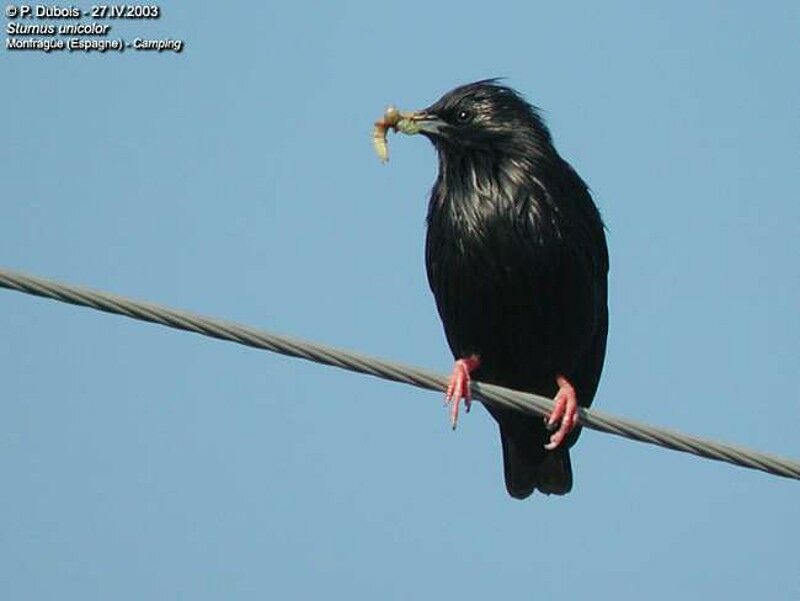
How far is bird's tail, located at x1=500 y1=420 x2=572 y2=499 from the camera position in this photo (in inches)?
317

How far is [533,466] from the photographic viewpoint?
812cm

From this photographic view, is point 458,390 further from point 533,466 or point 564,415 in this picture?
point 533,466

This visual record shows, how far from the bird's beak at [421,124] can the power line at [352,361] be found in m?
2.19

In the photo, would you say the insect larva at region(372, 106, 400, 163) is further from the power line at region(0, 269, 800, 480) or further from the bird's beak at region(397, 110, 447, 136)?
the power line at region(0, 269, 800, 480)

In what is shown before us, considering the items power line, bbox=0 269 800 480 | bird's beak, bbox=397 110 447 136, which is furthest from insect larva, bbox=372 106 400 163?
power line, bbox=0 269 800 480

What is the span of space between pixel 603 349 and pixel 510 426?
524 mm

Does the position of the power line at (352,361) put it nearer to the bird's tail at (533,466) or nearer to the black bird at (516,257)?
the black bird at (516,257)

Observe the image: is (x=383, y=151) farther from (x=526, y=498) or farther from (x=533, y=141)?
(x=526, y=498)

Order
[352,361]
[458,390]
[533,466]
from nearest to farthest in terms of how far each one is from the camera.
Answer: [352,361], [458,390], [533,466]

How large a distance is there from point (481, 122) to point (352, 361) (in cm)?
272

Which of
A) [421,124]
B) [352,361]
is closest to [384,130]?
[421,124]

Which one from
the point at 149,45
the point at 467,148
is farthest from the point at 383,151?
the point at 149,45

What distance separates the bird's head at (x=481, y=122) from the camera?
7.78 meters

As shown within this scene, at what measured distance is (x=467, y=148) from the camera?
7.79 metres
